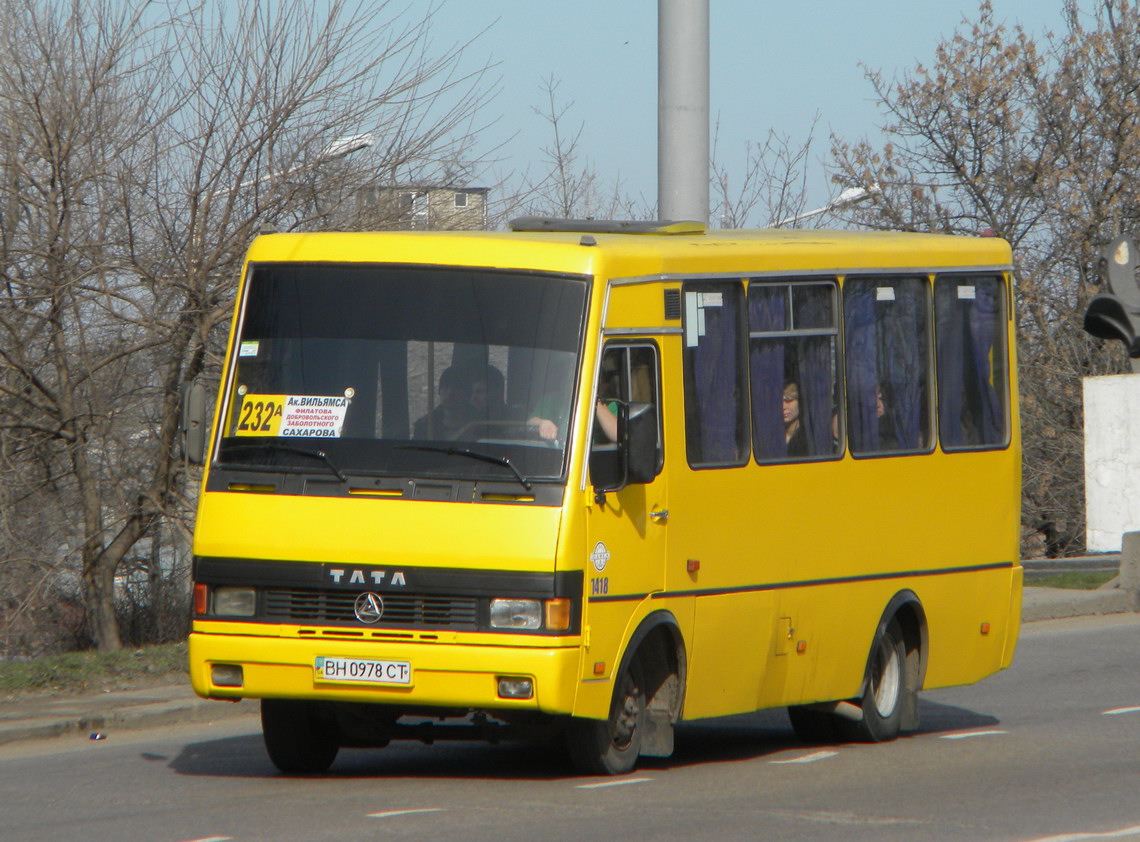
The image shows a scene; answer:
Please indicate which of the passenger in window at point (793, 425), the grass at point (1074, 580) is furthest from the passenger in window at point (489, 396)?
the grass at point (1074, 580)

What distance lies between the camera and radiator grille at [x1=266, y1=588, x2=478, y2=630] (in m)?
8.48

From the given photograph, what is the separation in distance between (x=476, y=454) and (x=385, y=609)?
814 mm

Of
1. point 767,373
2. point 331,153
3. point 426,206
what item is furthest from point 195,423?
point 426,206

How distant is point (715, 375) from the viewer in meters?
9.70

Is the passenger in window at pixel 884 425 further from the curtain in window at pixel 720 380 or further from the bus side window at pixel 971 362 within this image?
the curtain in window at pixel 720 380

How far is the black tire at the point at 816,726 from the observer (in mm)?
11102

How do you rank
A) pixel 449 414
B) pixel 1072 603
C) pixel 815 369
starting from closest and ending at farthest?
1. pixel 449 414
2. pixel 815 369
3. pixel 1072 603

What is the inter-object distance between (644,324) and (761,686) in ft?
7.01

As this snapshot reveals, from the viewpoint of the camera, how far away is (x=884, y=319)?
11.1 metres

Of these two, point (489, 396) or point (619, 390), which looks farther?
point (619, 390)

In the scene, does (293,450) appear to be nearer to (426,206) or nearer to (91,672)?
(91,672)

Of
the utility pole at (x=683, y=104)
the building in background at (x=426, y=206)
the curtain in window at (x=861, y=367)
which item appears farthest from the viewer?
the building in background at (x=426, y=206)

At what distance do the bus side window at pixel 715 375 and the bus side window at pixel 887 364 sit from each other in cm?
108

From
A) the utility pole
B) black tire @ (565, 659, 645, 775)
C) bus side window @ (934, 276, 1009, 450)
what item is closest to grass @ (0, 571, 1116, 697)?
black tire @ (565, 659, 645, 775)
